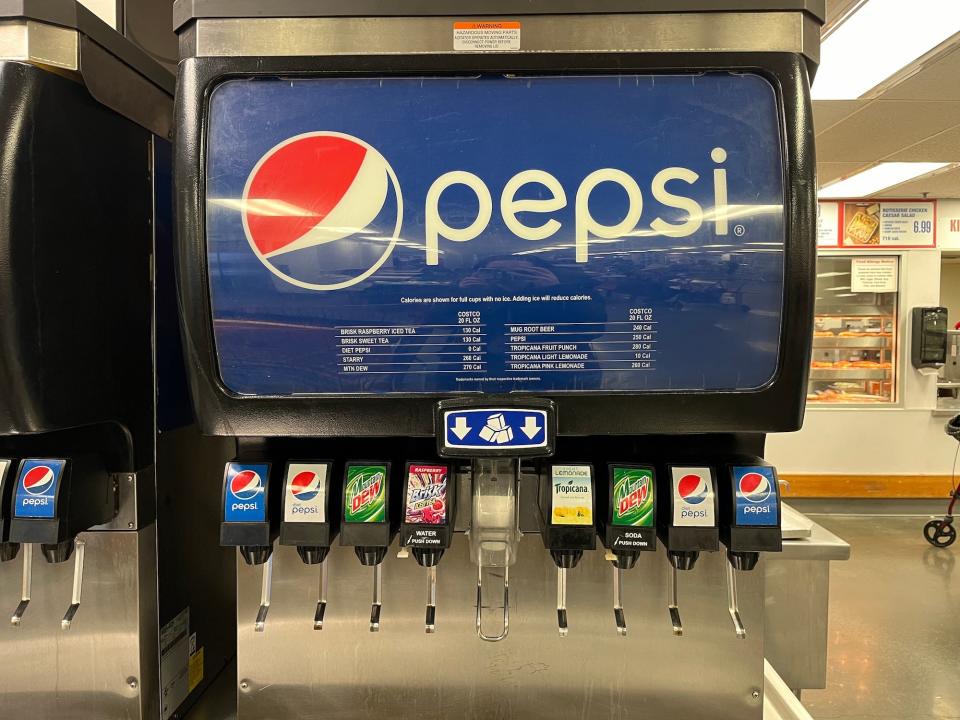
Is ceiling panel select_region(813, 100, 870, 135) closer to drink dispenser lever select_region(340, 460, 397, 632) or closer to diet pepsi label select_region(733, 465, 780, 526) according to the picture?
diet pepsi label select_region(733, 465, 780, 526)

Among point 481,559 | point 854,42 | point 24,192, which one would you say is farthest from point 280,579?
point 854,42

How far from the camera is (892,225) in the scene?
218 inches

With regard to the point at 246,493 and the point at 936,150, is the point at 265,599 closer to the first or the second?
the point at 246,493

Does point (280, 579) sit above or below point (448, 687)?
above

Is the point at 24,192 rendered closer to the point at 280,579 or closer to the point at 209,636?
the point at 280,579

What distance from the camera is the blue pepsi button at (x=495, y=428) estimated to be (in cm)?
72

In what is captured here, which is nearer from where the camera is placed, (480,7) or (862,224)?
(480,7)

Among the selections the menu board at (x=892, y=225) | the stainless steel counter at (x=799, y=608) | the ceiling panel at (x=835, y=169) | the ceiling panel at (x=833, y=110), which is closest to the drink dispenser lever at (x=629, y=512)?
the stainless steel counter at (x=799, y=608)

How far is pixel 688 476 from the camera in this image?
753mm

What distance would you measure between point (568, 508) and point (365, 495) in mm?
235

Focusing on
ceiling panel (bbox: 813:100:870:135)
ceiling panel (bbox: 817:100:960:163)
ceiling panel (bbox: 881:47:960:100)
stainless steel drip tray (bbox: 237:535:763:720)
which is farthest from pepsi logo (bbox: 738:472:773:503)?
ceiling panel (bbox: 817:100:960:163)

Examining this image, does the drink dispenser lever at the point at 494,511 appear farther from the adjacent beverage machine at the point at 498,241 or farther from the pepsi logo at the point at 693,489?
the pepsi logo at the point at 693,489

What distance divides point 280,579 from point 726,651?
2.17 feet

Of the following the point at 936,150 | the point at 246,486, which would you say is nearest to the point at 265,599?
the point at 246,486
